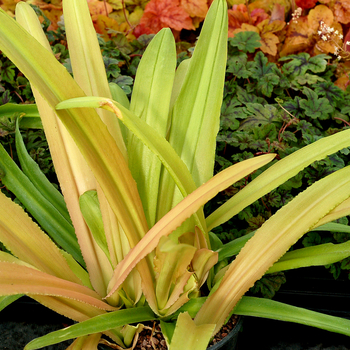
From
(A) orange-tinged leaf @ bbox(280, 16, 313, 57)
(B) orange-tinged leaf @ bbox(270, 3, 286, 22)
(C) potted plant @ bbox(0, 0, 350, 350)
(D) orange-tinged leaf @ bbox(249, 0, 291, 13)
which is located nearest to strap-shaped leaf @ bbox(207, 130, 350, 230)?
(C) potted plant @ bbox(0, 0, 350, 350)

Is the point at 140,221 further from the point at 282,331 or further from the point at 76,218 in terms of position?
the point at 282,331

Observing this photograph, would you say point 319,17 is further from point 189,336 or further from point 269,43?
point 189,336

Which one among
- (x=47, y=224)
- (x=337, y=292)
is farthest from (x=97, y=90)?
(x=337, y=292)

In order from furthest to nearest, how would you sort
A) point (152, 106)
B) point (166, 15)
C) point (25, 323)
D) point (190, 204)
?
point (166, 15)
point (25, 323)
point (152, 106)
point (190, 204)

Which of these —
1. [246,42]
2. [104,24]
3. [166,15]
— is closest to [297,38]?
[246,42]

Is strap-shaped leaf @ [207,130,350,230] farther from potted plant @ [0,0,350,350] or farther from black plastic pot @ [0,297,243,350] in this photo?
black plastic pot @ [0,297,243,350]

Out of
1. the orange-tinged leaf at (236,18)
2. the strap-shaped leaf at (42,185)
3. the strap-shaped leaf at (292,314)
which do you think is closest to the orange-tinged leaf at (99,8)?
the orange-tinged leaf at (236,18)
